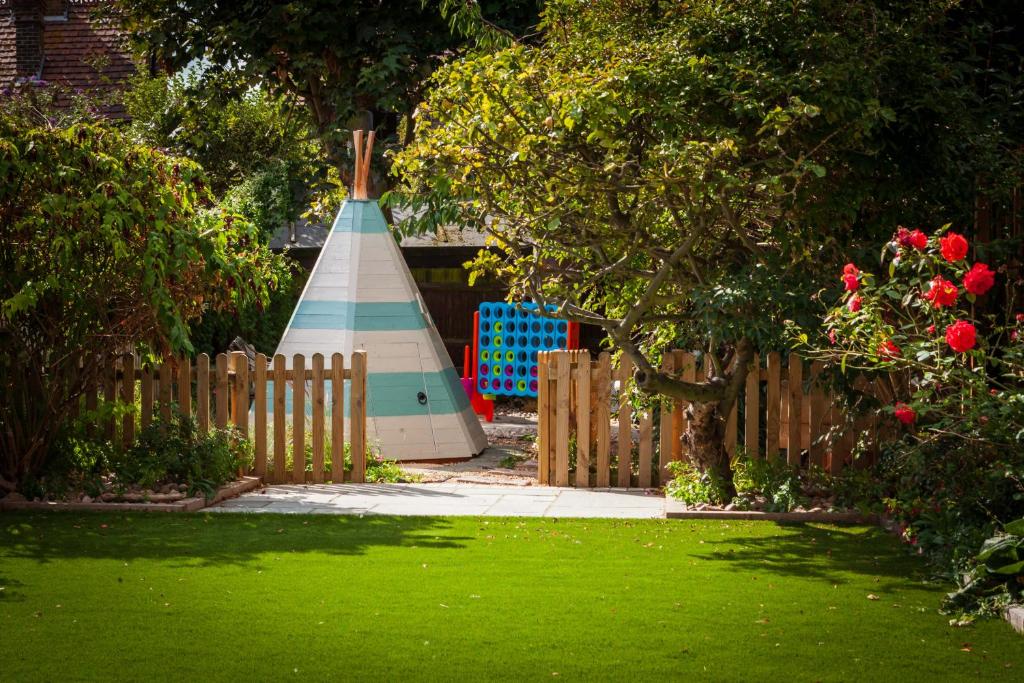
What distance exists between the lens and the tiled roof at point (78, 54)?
28.0 metres

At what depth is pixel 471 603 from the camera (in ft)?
21.0

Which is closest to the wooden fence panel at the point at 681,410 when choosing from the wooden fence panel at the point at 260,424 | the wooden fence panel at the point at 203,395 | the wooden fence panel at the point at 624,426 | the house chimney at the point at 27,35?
the wooden fence panel at the point at 624,426

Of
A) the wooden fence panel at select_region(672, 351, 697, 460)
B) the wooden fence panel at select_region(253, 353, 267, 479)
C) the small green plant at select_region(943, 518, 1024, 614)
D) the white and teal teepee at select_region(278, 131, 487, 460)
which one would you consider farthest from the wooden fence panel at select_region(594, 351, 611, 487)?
the small green plant at select_region(943, 518, 1024, 614)

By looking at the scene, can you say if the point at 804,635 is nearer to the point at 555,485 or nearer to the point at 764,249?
the point at 764,249

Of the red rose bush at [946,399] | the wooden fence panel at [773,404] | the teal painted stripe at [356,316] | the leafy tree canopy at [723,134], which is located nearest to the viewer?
the red rose bush at [946,399]

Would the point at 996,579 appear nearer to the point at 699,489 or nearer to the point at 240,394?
the point at 699,489

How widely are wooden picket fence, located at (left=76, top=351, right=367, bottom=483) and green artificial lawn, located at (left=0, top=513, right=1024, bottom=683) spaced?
1.81 m

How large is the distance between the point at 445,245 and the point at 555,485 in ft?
41.6

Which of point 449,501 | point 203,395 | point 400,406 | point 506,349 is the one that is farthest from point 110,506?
point 506,349

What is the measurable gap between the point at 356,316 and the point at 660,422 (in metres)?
3.62

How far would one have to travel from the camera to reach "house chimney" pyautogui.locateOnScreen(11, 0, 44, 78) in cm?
2841

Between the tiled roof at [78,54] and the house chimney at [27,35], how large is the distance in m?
0.28

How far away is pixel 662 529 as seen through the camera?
8547 mm

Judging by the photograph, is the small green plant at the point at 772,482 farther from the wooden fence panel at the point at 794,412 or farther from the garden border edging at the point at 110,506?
the garden border edging at the point at 110,506
